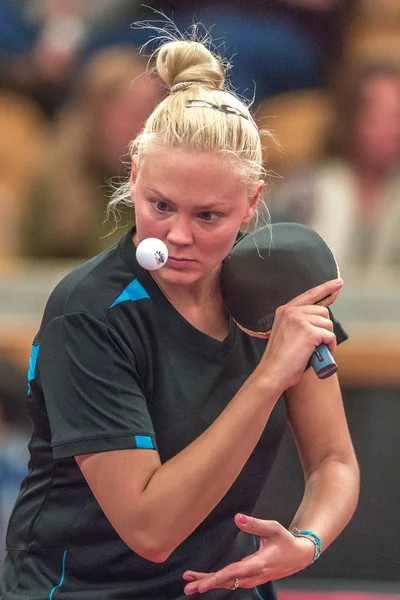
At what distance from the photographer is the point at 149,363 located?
157 cm

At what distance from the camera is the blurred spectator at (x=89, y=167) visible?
384 centimetres

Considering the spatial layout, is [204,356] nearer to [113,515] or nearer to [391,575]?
[113,515]

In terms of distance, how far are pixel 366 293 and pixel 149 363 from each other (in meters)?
1.98

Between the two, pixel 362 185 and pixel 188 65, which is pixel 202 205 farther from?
pixel 362 185

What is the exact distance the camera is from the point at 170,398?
158 centimetres

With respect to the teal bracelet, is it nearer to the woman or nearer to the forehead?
the woman

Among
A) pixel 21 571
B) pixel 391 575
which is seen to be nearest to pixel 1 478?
pixel 391 575

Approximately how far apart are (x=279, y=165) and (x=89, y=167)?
0.76 meters

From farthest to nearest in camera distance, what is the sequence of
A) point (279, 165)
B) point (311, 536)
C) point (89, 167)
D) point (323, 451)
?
point (279, 165) → point (89, 167) → point (323, 451) → point (311, 536)

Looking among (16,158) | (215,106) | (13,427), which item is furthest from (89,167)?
(215,106)

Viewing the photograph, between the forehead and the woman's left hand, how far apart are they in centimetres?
46

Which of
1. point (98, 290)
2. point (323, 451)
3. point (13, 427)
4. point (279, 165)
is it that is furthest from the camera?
point (279, 165)

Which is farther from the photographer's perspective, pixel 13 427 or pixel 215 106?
pixel 13 427

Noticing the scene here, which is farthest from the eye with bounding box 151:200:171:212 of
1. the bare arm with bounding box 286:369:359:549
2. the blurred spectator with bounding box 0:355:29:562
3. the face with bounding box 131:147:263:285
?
the blurred spectator with bounding box 0:355:29:562
